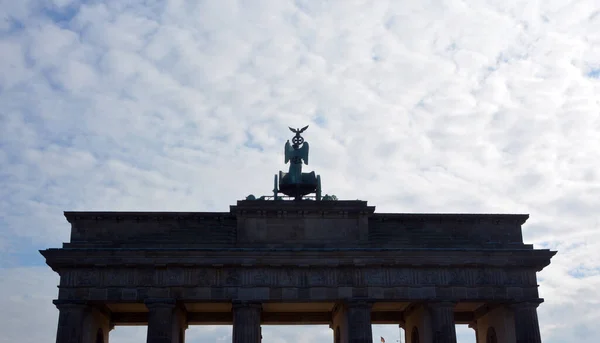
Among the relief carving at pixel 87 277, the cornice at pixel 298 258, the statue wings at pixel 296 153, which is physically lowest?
the relief carving at pixel 87 277

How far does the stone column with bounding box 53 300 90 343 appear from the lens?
3928cm

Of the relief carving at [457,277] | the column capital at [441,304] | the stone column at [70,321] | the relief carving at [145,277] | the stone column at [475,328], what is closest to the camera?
the stone column at [70,321]

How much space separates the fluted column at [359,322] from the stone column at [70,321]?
14856mm

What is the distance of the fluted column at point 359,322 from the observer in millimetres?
40125

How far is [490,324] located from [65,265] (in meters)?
26.2

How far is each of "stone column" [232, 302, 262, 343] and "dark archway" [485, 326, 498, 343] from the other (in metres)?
15.2

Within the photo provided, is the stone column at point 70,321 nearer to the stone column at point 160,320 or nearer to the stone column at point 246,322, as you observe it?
the stone column at point 160,320

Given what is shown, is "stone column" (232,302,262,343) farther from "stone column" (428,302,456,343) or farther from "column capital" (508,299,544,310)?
"column capital" (508,299,544,310)

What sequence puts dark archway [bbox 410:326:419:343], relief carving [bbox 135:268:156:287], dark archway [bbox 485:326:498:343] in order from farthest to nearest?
dark archway [bbox 485:326:498:343] → dark archway [bbox 410:326:419:343] → relief carving [bbox 135:268:156:287]

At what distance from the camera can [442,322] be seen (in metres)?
40.8

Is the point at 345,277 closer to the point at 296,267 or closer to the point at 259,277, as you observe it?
the point at 296,267

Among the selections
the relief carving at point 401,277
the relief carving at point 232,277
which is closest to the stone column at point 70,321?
the relief carving at point 232,277

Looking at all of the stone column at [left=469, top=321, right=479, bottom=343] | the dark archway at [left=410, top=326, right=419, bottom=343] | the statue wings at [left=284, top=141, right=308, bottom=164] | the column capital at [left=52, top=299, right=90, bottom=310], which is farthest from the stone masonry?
the statue wings at [left=284, top=141, right=308, bottom=164]

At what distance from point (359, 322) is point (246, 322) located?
6357 mm
